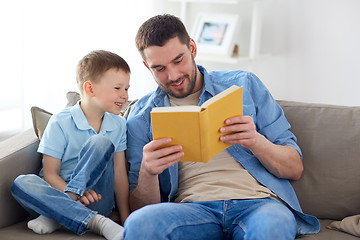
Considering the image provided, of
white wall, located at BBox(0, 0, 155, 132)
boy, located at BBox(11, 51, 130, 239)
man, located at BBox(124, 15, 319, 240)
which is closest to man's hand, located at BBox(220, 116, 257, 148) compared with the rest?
man, located at BBox(124, 15, 319, 240)

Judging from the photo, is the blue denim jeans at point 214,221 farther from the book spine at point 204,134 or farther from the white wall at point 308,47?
the white wall at point 308,47

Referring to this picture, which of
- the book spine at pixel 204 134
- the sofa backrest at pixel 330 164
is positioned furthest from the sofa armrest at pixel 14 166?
the sofa backrest at pixel 330 164

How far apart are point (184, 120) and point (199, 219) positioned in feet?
1.20

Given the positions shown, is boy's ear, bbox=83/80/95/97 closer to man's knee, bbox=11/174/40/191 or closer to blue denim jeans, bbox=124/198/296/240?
man's knee, bbox=11/174/40/191

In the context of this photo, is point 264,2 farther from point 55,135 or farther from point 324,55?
point 55,135

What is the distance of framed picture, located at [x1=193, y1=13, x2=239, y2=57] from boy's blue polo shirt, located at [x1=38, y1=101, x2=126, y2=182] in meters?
1.33

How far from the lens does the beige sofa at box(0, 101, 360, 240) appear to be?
1.79m

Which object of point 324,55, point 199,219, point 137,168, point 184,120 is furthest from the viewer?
point 324,55

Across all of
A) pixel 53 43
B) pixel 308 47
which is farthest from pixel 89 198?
pixel 308 47

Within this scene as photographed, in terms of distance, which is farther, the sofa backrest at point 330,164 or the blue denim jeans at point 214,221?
the sofa backrest at point 330,164

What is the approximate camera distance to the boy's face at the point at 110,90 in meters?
1.85

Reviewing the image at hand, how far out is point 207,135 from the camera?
145cm

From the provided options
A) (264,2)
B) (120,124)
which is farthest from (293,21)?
(120,124)

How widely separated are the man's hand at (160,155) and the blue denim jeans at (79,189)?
0.22m
